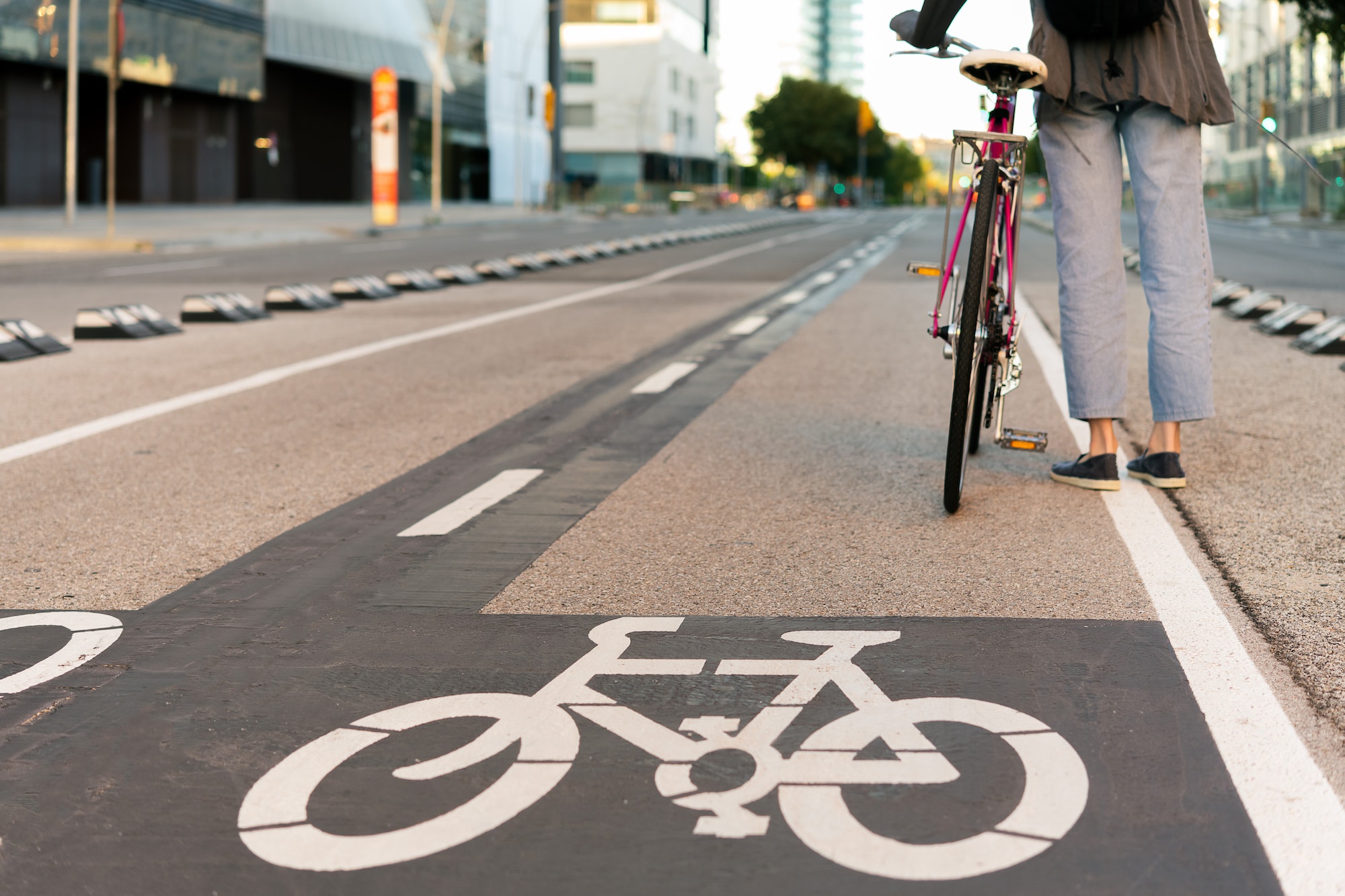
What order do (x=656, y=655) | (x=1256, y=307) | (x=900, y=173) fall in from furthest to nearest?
(x=900, y=173) → (x=1256, y=307) → (x=656, y=655)

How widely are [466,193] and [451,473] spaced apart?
77019mm

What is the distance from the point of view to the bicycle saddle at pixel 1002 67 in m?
4.77

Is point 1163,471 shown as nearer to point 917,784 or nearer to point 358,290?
point 917,784

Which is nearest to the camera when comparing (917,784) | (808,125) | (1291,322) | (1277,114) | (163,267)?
(917,784)

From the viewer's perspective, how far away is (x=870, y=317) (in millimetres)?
12633

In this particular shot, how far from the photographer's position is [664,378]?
8.30 metres

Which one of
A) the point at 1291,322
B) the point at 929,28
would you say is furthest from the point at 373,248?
the point at 929,28

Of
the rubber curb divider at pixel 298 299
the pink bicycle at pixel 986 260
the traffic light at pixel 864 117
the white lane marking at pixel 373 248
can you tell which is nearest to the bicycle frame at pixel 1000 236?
the pink bicycle at pixel 986 260

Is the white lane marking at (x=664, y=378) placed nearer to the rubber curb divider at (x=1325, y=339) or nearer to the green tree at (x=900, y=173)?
the rubber curb divider at (x=1325, y=339)

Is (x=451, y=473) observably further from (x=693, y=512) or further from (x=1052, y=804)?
(x=1052, y=804)

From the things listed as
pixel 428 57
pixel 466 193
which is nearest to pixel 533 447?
pixel 428 57

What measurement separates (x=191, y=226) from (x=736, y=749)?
113ft

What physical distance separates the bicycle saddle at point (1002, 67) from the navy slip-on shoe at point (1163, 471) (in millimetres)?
1293

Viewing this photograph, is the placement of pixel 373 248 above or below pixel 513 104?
below
